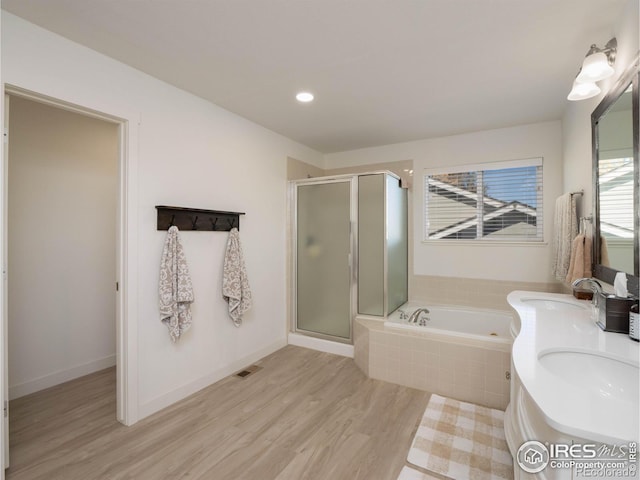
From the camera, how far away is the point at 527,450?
105cm

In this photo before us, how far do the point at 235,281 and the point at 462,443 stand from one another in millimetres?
2109

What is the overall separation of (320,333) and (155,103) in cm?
278

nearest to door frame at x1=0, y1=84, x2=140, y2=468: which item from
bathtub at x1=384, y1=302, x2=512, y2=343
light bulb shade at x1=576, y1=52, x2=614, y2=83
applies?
bathtub at x1=384, y1=302, x2=512, y2=343

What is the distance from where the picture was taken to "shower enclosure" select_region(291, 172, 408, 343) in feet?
10.9

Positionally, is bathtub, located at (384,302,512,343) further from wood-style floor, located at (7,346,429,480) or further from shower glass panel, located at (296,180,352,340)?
wood-style floor, located at (7,346,429,480)

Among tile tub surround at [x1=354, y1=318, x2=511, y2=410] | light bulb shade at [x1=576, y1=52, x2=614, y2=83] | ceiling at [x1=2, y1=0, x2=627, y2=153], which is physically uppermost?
ceiling at [x1=2, y1=0, x2=627, y2=153]

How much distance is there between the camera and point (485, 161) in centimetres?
350

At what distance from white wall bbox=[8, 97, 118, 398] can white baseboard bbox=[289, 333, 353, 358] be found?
1.91 metres

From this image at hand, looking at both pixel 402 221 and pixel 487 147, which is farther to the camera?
pixel 402 221

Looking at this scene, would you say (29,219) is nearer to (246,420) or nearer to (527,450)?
(246,420)

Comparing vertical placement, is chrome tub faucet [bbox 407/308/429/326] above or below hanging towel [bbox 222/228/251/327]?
below

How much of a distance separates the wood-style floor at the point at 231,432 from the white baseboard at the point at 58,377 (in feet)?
0.24

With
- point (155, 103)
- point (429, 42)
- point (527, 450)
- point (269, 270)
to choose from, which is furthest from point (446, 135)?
point (527, 450)

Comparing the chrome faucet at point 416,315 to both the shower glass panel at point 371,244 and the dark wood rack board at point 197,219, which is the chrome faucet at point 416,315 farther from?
the dark wood rack board at point 197,219
